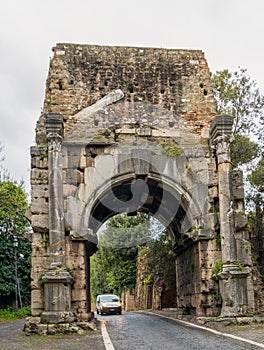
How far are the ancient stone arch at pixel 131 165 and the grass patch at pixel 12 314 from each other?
37.5 ft

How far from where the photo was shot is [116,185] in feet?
51.1

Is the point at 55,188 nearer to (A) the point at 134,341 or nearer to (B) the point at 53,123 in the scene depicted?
(B) the point at 53,123

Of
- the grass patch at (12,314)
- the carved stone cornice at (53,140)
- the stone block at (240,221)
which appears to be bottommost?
the grass patch at (12,314)

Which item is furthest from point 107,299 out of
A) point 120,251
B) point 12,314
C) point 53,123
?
point 53,123

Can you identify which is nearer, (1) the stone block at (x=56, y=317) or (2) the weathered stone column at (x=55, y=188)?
(1) the stone block at (x=56, y=317)

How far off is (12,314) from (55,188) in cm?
1455

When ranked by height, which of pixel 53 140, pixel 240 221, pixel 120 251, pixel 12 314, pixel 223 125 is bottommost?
pixel 12 314

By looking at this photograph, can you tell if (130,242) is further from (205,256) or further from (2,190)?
(205,256)

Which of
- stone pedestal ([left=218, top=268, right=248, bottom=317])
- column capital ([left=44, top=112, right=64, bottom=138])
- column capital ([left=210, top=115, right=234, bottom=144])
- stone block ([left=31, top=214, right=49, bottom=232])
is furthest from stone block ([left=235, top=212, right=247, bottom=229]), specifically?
column capital ([left=44, top=112, right=64, bottom=138])

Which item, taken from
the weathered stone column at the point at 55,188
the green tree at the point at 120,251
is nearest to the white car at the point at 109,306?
the green tree at the point at 120,251

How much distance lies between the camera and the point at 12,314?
88.2 ft

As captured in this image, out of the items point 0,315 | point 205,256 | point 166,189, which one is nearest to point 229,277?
point 205,256

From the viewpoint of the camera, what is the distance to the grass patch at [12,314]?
26000 mm

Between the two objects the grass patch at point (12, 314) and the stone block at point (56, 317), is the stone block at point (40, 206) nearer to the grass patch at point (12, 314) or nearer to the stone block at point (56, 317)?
the stone block at point (56, 317)
